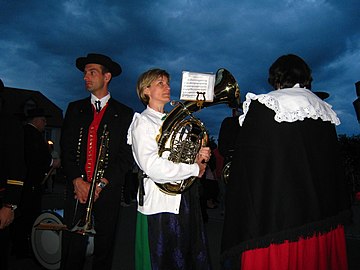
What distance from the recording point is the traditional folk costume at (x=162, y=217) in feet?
8.30

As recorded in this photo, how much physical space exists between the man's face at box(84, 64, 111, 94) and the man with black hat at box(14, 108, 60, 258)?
2.44 m

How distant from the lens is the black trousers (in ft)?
10.8

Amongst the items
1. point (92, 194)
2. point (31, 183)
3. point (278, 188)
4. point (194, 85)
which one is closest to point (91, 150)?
point (92, 194)

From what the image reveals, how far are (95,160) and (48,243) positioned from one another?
1846 mm

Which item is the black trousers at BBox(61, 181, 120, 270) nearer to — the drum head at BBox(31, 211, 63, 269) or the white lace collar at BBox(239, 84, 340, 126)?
the drum head at BBox(31, 211, 63, 269)

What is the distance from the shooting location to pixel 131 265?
482 centimetres

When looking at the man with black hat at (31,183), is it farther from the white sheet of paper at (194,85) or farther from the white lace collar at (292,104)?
the white lace collar at (292,104)

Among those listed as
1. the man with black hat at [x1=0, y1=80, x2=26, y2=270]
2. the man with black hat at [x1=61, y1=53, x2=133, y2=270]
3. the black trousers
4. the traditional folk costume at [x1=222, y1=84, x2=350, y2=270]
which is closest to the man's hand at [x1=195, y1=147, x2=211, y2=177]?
the traditional folk costume at [x1=222, y1=84, x2=350, y2=270]

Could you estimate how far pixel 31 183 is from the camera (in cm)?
542

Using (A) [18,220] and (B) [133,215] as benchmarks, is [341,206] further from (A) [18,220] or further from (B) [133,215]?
(B) [133,215]

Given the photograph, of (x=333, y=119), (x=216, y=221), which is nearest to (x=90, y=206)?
(x=333, y=119)

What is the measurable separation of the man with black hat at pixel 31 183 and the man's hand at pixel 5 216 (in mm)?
2836

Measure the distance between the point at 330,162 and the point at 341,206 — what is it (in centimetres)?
41

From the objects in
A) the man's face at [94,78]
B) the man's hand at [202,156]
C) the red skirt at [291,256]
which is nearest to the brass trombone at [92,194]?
the man's face at [94,78]
